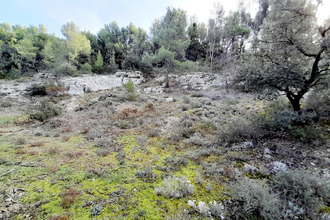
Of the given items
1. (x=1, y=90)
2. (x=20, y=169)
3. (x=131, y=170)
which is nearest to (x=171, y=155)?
(x=131, y=170)

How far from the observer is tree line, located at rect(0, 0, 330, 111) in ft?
16.1

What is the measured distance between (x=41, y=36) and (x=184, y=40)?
36022 mm

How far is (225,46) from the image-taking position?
30859 millimetres

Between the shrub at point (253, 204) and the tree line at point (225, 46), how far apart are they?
412cm

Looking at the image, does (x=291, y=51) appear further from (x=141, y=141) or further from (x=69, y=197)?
(x=69, y=197)

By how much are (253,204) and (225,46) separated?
3487cm

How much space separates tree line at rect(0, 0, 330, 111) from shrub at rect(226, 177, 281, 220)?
412 cm

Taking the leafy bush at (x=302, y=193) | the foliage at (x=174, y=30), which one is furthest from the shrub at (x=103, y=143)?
the foliage at (x=174, y=30)

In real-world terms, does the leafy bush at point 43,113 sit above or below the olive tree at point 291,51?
below

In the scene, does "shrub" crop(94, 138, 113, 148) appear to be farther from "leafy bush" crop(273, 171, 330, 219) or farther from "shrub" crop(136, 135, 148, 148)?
"leafy bush" crop(273, 171, 330, 219)

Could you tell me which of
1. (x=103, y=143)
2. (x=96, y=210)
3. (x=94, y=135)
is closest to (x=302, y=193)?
(x=96, y=210)

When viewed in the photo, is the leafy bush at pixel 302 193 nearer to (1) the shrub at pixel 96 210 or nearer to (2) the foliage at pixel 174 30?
(1) the shrub at pixel 96 210

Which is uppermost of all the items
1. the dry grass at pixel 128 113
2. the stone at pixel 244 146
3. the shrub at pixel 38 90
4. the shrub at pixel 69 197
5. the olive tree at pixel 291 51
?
the olive tree at pixel 291 51

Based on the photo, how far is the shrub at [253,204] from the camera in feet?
6.61
